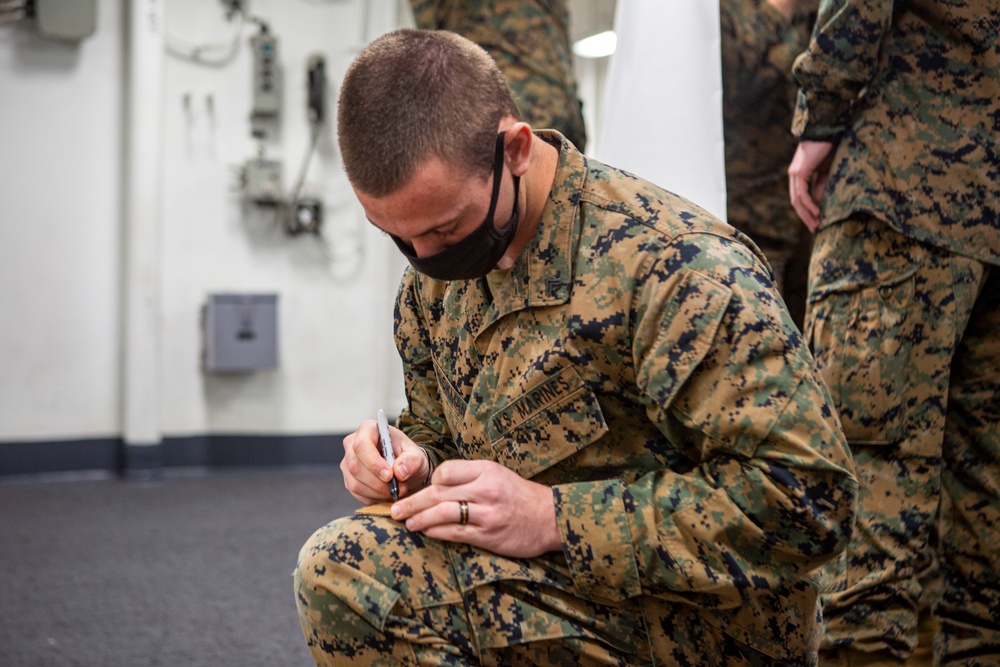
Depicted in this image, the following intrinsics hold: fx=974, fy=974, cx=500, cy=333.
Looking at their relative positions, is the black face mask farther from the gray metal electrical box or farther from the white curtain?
the gray metal electrical box

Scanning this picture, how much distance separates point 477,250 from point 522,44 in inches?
50.5

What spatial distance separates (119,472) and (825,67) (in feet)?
10.6

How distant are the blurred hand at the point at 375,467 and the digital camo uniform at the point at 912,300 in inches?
29.0

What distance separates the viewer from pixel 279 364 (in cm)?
409

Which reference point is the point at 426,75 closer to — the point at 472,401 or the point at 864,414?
the point at 472,401

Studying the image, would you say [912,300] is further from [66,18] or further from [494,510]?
[66,18]

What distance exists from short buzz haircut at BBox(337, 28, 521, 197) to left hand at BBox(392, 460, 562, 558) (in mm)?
314

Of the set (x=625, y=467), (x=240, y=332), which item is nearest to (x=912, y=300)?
(x=625, y=467)

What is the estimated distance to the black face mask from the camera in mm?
1049

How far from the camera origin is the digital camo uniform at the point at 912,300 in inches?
60.2

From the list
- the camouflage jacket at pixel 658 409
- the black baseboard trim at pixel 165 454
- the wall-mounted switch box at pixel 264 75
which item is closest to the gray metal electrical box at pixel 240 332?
the black baseboard trim at pixel 165 454

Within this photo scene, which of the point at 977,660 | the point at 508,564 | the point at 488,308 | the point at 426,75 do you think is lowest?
the point at 977,660

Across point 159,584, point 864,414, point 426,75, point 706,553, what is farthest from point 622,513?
point 159,584

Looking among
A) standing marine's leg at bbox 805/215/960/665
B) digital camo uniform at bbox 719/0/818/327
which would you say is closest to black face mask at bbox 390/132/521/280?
standing marine's leg at bbox 805/215/960/665
